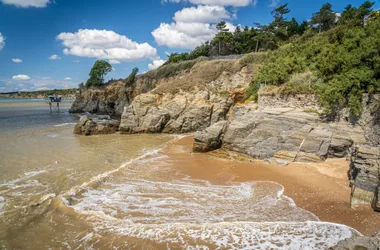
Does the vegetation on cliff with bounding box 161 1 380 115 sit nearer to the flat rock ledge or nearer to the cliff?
the cliff

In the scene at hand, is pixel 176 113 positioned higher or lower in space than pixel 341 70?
lower

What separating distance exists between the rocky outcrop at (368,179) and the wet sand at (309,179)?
256 mm

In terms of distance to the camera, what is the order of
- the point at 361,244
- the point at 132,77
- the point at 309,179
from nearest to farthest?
the point at 361,244 → the point at 309,179 → the point at 132,77

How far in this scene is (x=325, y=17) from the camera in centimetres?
3169

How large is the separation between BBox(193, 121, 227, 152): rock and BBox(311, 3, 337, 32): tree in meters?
26.5

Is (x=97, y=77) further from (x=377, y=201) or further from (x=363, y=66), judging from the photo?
(x=377, y=201)

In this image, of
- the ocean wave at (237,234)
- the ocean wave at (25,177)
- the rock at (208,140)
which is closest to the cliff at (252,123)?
the rock at (208,140)

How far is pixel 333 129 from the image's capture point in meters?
11.8

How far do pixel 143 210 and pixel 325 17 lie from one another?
35703 millimetres

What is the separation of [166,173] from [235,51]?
37169 millimetres

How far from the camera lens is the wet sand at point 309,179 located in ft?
22.2

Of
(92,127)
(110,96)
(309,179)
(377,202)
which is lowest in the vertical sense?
(309,179)

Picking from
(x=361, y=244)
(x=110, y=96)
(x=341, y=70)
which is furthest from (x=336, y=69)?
(x=110, y=96)

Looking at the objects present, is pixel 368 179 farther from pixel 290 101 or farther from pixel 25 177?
pixel 25 177
